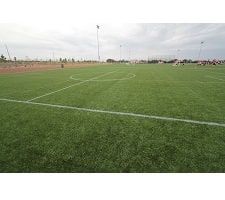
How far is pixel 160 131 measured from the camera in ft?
9.85

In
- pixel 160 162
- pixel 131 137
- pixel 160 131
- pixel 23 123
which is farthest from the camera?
pixel 23 123

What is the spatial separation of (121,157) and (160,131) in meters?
1.23

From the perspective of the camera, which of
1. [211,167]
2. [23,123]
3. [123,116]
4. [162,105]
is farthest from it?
[162,105]

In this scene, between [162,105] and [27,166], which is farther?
[162,105]

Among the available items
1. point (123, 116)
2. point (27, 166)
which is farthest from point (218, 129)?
point (27, 166)

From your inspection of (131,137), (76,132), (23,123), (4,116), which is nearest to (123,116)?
(131,137)

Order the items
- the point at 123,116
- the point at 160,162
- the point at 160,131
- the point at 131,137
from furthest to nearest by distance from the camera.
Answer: the point at 123,116 < the point at 160,131 < the point at 131,137 < the point at 160,162

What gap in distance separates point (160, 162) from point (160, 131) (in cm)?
99

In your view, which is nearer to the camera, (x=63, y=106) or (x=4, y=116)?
(x=4, y=116)

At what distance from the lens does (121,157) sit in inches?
88.0

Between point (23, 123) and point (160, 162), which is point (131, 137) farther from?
point (23, 123)

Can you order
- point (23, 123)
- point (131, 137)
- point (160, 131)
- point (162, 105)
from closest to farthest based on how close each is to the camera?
1. point (131, 137)
2. point (160, 131)
3. point (23, 123)
4. point (162, 105)

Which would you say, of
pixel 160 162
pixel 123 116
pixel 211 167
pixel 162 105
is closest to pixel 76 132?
pixel 123 116

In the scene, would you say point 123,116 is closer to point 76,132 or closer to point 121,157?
point 76,132
